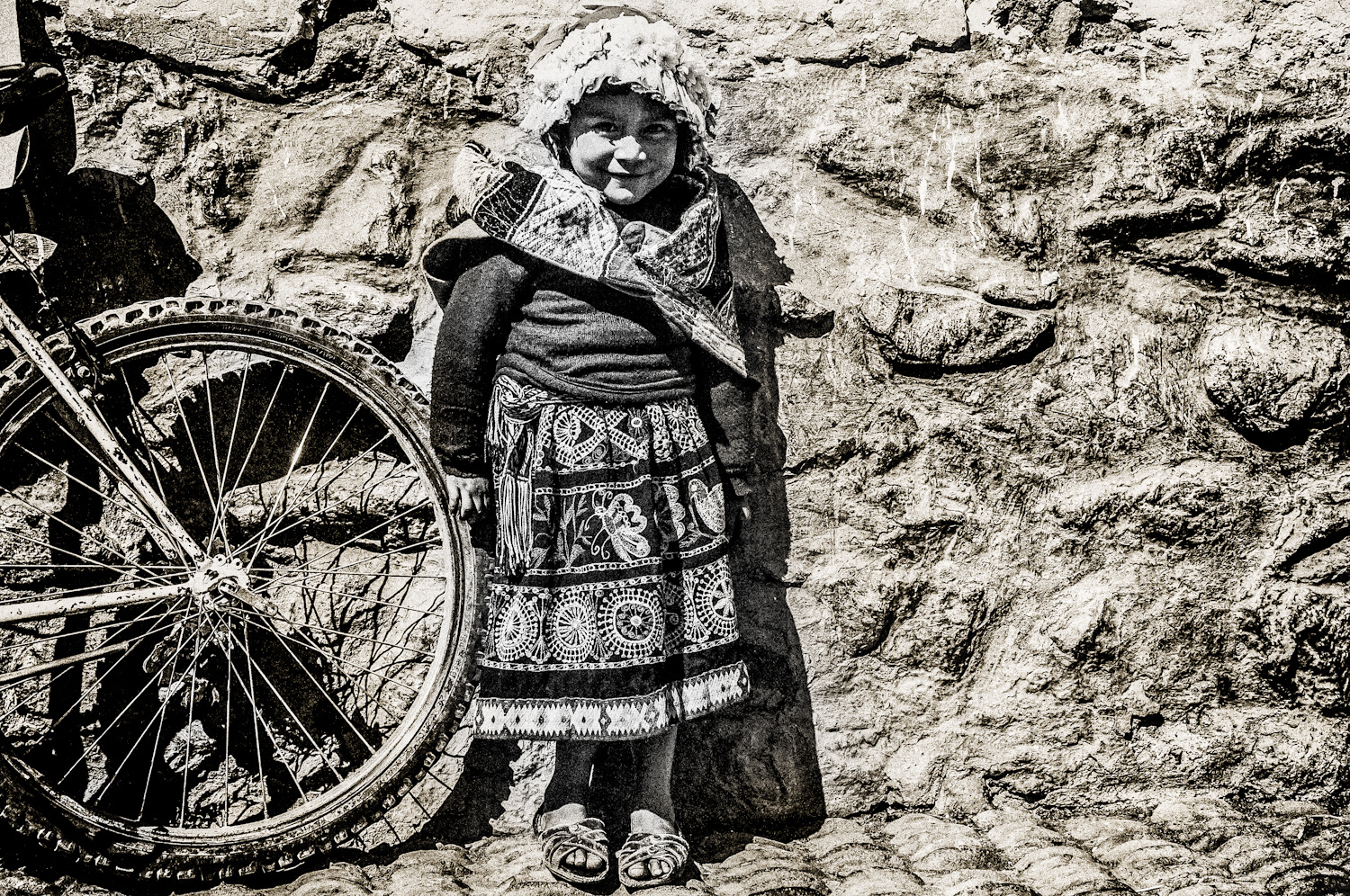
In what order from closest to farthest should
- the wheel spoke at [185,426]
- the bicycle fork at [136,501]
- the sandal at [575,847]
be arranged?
the bicycle fork at [136,501], the sandal at [575,847], the wheel spoke at [185,426]

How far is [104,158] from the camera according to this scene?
9.93 ft

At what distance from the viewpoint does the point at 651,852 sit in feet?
9.63

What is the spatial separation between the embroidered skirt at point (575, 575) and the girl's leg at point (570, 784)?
145 mm

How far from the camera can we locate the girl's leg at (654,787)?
2.99 m

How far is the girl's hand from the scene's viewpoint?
2904 mm

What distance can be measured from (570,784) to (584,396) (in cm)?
85

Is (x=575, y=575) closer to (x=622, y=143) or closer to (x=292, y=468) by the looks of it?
(x=292, y=468)

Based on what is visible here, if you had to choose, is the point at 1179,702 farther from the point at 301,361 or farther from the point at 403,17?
the point at 403,17

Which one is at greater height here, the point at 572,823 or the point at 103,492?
the point at 103,492

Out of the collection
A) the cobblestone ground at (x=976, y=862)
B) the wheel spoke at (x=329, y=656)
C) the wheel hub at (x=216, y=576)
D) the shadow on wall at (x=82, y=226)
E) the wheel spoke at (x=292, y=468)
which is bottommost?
the cobblestone ground at (x=976, y=862)

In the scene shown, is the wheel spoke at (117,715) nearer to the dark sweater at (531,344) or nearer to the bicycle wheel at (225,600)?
the bicycle wheel at (225,600)

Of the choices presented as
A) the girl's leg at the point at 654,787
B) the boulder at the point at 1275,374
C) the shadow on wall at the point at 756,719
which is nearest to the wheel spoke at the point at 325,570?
the shadow on wall at the point at 756,719

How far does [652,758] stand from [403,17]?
174 cm

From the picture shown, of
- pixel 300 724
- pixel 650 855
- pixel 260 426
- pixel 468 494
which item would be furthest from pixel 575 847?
pixel 260 426
